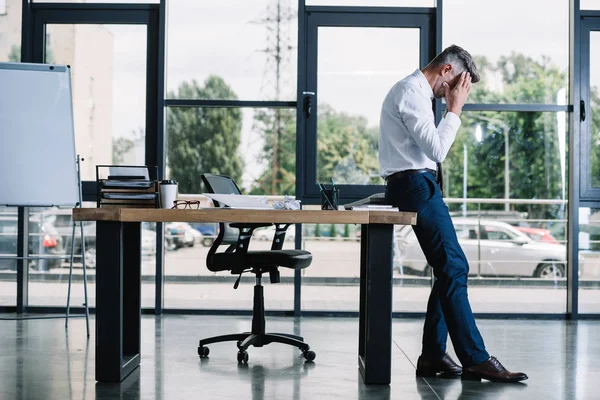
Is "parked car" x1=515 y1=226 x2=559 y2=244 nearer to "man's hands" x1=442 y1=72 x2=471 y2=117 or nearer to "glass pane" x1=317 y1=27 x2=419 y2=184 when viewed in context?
"glass pane" x1=317 y1=27 x2=419 y2=184

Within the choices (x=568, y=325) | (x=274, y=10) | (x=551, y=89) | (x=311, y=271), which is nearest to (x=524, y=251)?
(x=568, y=325)

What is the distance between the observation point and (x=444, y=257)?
3422 mm

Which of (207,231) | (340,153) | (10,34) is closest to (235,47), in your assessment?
(340,153)

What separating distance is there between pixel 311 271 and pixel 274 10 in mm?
1933

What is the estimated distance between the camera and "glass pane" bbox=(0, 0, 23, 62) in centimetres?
573

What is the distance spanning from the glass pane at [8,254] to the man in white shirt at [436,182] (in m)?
3.32

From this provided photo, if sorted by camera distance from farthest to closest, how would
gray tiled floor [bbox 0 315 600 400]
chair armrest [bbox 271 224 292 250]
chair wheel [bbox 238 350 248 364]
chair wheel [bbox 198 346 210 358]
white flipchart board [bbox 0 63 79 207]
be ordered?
white flipchart board [bbox 0 63 79 207]
chair armrest [bbox 271 224 292 250]
chair wheel [bbox 198 346 210 358]
chair wheel [bbox 238 350 248 364]
gray tiled floor [bbox 0 315 600 400]

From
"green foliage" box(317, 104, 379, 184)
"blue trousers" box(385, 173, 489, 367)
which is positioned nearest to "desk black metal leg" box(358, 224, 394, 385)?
"blue trousers" box(385, 173, 489, 367)

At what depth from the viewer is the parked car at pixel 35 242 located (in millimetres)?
5742

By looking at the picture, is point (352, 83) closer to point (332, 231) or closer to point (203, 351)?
point (332, 231)

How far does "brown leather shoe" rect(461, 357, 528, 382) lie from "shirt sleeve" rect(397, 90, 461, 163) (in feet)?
3.00

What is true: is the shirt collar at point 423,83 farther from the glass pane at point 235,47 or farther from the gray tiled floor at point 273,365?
the glass pane at point 235,47

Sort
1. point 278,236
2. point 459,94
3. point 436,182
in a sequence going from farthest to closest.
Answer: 1. point 278,236
2. point 436,182
3. point 459,94

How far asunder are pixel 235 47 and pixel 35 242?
2.06 m
